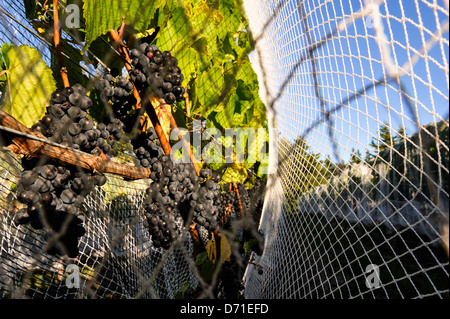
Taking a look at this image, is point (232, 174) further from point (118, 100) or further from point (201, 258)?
point (118, 100)

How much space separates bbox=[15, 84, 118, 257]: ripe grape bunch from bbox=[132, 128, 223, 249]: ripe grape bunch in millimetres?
149

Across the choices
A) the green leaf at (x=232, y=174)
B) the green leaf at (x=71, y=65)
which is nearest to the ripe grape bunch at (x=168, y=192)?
the green leaf at (x=71, y=65)

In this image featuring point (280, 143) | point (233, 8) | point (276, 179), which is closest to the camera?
point (233, 8)

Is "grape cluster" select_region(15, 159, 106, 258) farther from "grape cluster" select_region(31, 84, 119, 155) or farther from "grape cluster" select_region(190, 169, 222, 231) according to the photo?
"grape cluster" select_region(190, 169, 222, 231)

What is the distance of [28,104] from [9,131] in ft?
0.74

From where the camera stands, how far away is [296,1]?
687mm

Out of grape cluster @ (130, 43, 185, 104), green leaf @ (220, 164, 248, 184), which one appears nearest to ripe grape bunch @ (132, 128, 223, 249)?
grape cluster @ (130, 43, 185, 104)

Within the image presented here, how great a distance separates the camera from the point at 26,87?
557 mm

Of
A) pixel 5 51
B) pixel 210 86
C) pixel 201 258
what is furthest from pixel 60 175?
pixel 201 258

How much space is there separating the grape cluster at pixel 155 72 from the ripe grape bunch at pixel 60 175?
0.13m

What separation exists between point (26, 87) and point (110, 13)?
239 millimetres
